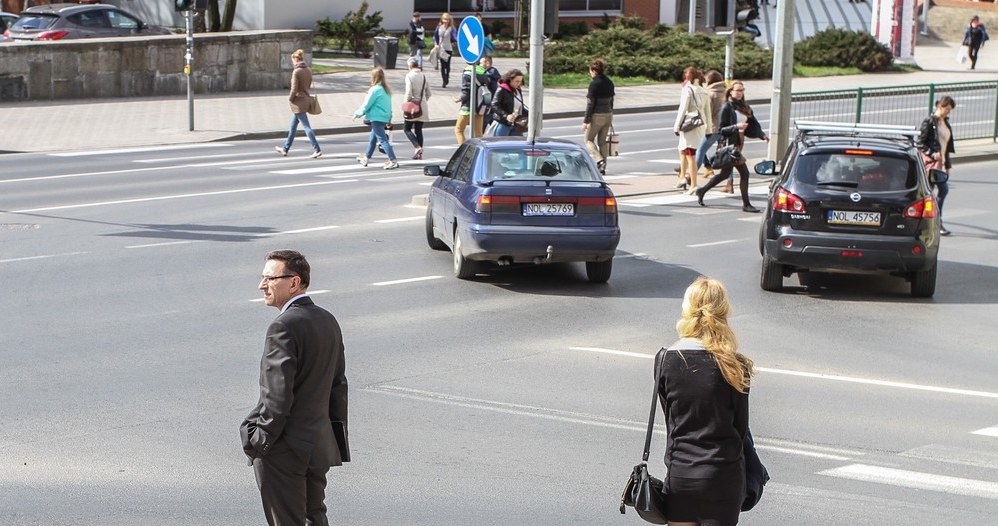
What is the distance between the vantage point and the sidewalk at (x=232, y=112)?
28.5m

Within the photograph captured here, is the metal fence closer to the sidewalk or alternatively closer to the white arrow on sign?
the sidewalk

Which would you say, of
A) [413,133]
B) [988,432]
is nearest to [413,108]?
[413,133]

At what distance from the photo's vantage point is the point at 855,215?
14.3 meters

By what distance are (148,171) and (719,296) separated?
19.6 meters

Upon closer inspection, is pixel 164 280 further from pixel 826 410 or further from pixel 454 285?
pixel 826 410

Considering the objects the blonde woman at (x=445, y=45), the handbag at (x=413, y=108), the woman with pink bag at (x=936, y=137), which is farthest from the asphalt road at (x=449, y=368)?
the blonde woman at (x=445, y=45)

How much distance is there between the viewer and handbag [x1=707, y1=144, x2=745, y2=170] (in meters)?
20.2

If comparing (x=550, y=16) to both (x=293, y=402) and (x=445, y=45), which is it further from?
(x=445, y=45)

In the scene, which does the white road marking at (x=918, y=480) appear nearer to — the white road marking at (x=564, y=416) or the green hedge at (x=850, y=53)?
the white road marking at (x=564, y=416)

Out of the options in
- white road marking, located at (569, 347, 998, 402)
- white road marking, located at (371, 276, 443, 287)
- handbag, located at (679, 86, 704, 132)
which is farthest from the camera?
handbag, located at (679, 86, 704, 132)

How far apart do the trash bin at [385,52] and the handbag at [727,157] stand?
23421 mm

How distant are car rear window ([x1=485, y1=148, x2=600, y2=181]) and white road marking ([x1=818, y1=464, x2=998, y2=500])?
6775mm

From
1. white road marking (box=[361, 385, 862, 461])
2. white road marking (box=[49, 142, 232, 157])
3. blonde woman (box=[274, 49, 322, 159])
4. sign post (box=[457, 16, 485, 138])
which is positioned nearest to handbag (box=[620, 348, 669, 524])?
white road marking (box=[361, 385, 862, 461])

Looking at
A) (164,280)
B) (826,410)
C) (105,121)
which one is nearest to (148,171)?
(105,121)
